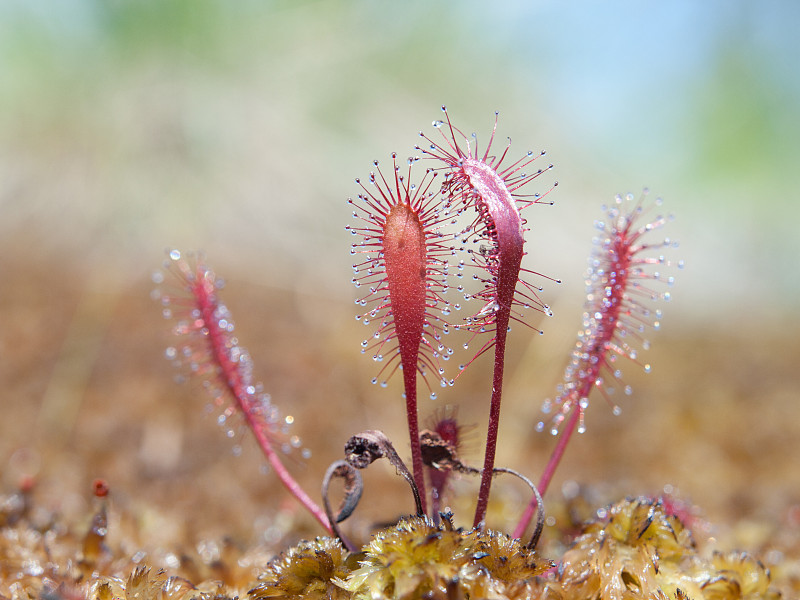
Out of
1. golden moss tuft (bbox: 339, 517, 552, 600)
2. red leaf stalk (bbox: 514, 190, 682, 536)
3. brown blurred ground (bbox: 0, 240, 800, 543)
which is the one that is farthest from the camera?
brown blurred ground (bbox: 0, 240, 800, 543)

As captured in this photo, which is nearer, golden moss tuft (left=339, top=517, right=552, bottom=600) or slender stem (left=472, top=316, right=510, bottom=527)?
golden moss tuft (left=339, top=517, right=552, bottom=600)

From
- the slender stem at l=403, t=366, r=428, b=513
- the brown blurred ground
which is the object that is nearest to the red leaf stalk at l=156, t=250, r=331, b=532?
the slender stem at l=403, t=366, r=428, b=513

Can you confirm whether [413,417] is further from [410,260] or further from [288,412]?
[288,412]

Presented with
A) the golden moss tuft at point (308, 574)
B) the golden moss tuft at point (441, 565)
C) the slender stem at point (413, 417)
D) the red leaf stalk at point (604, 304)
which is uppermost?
the red leaf stalk at point (604, 304)

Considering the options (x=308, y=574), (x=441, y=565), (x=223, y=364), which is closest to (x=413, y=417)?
(x=441, y=565)

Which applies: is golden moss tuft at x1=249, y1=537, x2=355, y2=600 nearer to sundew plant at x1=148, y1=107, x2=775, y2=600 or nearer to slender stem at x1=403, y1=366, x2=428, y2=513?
sundew plant at x1=148, y1=107, x2=775, y2=600

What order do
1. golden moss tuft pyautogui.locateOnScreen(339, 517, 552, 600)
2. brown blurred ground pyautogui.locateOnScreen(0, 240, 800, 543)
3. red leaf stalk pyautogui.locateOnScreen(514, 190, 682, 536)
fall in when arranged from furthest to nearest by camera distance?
brown blurred ground pyautogui.locateOnScreen(0, 240, 800, 543) < red leaf stalk pyautogui.locateOnScreen(514, 190, 682, 536) < golden moss tuft pyautogui.locateOnScreen(339, 517, 552, 600)

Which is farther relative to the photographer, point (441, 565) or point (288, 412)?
point (288, 412)

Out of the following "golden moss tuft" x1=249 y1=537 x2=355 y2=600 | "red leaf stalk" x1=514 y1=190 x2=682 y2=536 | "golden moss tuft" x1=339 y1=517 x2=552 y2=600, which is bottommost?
"golden moss tuft" x1=249 y1=537 x2=355 y2=600

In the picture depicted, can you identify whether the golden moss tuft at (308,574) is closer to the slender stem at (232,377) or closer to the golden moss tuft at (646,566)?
the slender stem at (232,377)

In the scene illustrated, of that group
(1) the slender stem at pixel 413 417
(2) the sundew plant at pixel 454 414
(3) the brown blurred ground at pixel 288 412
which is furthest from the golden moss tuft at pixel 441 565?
(3) the brown blurred ground at pixel 288 412

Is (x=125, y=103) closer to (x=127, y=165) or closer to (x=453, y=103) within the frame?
(x=127, y=165)
